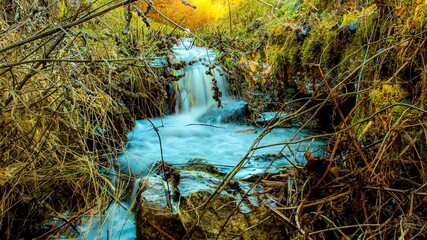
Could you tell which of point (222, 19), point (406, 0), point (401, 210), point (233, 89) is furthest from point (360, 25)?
point (222, 19)

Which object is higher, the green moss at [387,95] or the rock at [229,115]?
the green moss at [387,95]

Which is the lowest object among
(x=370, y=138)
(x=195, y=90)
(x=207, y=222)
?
(x=207, y=222)

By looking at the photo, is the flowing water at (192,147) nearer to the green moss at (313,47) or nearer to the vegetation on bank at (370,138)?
the vegetation on bank at (370,138)

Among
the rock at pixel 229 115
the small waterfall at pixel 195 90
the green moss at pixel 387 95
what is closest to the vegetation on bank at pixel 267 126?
the green moss at pixel 387 95

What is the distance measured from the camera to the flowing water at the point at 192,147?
2.19 m

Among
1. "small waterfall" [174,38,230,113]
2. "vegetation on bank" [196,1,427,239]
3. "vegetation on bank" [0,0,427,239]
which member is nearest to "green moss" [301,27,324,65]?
"vegetation on bank" [196,1,427,239]

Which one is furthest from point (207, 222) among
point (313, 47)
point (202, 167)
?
point (313, 47)

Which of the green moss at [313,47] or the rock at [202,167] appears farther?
the green moss at [313,47]

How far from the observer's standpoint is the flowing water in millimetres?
2193

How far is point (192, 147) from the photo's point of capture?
4.25 meters

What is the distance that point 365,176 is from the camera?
178cm

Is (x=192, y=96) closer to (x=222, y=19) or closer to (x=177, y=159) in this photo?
(x=177, y=159)

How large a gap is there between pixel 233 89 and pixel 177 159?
283 centimetres

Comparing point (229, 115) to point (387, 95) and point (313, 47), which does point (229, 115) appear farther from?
point (387, 95)
